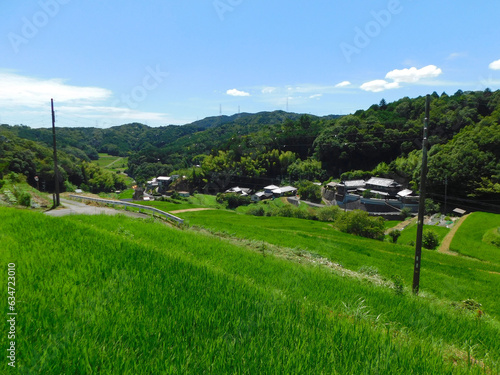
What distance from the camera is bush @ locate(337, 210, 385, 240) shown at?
117 ft

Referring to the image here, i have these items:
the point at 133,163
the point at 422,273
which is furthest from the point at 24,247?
the point at 133,163

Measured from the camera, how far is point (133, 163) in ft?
491

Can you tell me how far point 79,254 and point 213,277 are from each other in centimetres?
249

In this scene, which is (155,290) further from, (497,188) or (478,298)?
(497,188)

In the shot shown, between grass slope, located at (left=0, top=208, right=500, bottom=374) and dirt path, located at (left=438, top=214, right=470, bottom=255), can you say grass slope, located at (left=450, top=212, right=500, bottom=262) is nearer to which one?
dirt path, located at (left=438, top=214, right=470, bottom=255)

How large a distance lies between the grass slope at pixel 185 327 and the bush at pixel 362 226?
31.3 m

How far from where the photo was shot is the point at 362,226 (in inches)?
1415

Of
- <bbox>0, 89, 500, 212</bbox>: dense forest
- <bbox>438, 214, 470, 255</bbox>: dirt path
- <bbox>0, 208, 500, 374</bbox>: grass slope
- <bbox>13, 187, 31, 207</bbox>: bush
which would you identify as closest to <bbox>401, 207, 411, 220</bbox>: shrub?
<bbox>0, 89, 500, 212</bbox>: dense forest

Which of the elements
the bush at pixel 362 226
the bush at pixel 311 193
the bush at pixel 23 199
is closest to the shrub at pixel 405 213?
the bush at pixel 311 193

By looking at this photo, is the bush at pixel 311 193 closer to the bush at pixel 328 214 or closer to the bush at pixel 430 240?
the bush at pixel 328 214

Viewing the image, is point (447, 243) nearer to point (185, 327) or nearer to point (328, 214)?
point (328, 214)

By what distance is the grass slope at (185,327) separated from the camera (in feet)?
8.22

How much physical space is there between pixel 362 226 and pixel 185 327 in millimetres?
35944

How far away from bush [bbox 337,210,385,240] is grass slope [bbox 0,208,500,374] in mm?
31268
